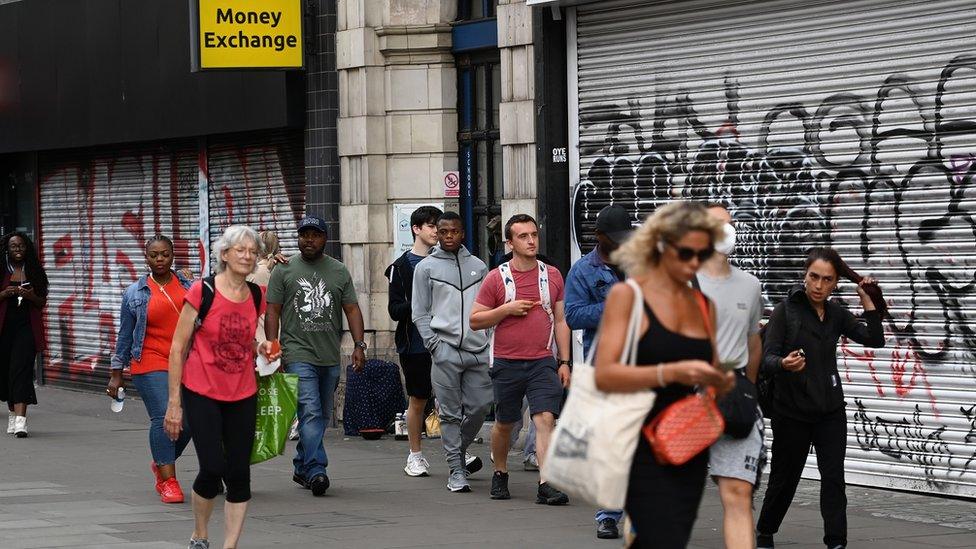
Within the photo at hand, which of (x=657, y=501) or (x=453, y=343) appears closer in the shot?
(x=657, y=501)

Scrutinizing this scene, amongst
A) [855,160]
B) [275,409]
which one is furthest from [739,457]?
[855,160]

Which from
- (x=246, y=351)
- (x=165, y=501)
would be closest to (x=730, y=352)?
(x=246, y=351)

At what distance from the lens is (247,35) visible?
15828 millimetres

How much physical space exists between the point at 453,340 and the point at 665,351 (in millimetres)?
5682

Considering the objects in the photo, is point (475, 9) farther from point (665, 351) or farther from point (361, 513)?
point (665, 351)

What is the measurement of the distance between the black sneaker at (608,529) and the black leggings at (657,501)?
3591 mm

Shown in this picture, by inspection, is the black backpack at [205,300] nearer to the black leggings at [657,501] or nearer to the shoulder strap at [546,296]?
the shoulder strap at [546,296]

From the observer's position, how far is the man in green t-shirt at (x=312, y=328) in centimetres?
1126

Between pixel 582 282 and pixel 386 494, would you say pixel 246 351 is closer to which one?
pixel 582 282

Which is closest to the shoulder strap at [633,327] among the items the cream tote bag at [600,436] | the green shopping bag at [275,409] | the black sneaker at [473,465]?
the cream tote bag at [600,436]

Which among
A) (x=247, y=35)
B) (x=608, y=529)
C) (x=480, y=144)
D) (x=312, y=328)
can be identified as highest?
(x=247, y=35)

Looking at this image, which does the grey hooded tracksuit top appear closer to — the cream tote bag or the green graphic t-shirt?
the green graphic t-shirt

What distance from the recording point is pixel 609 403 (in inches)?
221

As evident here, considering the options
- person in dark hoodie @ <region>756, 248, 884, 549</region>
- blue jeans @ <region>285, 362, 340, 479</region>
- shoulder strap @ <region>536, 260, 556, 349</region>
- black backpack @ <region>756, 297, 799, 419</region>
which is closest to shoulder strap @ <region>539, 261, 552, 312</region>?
shoulder strap @ <region>536, 260, 556, 349</region>
